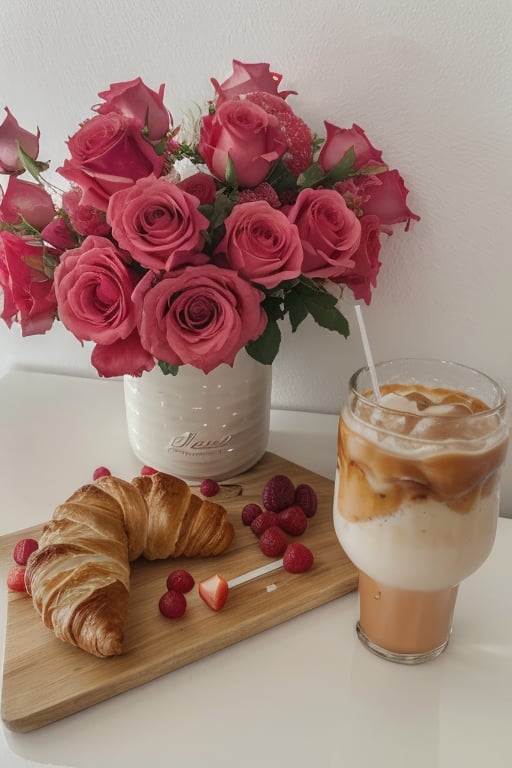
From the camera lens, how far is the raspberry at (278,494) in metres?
0.89

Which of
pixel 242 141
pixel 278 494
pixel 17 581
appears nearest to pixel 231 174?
pixel 242 141

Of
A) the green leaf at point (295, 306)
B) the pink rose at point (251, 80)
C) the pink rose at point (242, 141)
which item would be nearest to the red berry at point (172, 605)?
the green leaf at point (295, 306)

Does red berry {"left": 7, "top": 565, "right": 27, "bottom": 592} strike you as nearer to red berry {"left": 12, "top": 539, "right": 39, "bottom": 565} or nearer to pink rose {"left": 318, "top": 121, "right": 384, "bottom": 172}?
red berry {"left": 12, "top": 539, "right": 39, "bottom": 565}

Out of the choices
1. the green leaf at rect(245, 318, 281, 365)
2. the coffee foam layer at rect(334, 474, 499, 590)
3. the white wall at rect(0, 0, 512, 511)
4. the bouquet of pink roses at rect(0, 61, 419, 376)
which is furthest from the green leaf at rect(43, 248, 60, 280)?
the coffee foam layer at rect(334, 474, 499, 590)

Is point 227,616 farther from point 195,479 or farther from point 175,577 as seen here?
point 195,479

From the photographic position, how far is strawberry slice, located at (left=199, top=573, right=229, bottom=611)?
2.37 feet

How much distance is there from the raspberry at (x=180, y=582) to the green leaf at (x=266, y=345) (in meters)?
0.26

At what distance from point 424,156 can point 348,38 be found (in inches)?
7.1

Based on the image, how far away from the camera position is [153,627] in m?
0.70

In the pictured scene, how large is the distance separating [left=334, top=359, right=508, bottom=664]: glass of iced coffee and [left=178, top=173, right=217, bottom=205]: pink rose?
0.89 feet

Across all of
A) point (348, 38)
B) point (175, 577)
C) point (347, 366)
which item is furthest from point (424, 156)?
point (175, 577)

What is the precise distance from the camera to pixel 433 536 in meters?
0.62

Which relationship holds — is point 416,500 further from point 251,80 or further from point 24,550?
point 251,80

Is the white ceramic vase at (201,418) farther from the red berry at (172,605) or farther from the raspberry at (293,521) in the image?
the red berry at (172,605)
